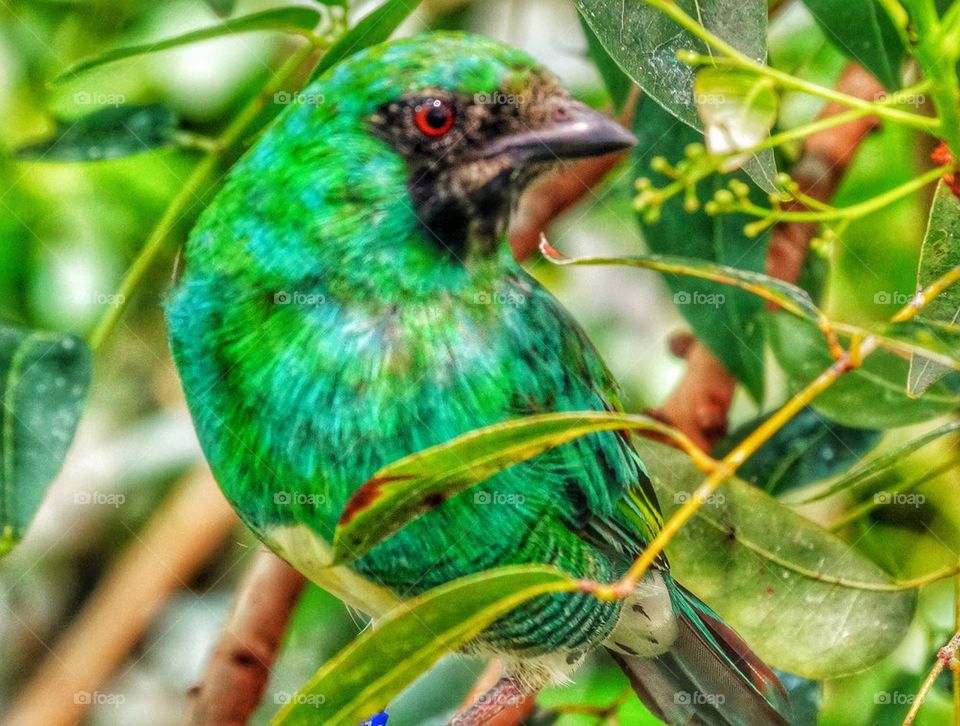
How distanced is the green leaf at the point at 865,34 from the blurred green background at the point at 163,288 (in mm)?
503

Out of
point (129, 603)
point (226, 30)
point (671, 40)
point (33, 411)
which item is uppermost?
point (226, 30)

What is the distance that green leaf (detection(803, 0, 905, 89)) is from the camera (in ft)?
7.12

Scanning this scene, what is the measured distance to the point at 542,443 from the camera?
57.0 inches

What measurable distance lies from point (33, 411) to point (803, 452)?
1461 millimetres

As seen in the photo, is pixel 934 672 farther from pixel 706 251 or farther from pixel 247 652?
pixel 247 652

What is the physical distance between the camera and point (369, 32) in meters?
2.07

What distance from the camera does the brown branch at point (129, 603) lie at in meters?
2.83

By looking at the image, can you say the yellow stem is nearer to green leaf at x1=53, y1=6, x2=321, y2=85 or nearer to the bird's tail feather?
the bird's tail feather

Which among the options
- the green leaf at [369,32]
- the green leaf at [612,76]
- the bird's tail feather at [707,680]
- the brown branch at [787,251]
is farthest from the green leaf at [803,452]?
the green leaf at [369,32]

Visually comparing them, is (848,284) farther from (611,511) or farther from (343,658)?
(343,658)

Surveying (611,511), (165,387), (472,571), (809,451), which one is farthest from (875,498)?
(165,387)

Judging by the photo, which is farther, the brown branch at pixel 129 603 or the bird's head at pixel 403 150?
the brown branch at pixel 129 603

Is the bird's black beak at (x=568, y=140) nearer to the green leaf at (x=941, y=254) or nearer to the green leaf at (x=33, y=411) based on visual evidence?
the green leaf at (x=941, y=254)

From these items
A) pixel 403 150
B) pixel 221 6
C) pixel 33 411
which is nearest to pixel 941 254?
pixel 403 150
